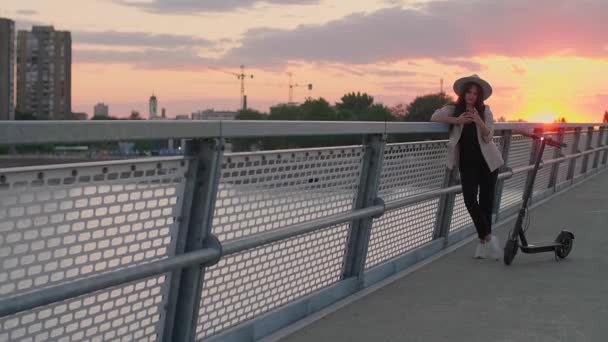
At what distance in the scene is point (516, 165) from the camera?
11156 millimetres

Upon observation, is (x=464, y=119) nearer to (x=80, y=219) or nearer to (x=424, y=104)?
(x=80, y=219)

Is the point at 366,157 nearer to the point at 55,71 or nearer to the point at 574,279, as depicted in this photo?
the point at 574,279

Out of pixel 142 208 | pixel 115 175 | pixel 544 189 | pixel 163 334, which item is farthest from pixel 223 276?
pixel 544 189

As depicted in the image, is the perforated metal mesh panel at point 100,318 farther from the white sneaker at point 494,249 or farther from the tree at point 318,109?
the tree at point 318,109

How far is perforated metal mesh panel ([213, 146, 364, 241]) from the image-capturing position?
440 cm

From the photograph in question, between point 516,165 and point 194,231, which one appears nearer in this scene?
point 194,231

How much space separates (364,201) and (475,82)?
2.09 metres

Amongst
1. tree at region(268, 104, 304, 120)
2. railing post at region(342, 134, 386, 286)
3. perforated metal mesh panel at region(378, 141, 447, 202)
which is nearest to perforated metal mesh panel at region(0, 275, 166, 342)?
railing post at region(342, 134, 386, 286)

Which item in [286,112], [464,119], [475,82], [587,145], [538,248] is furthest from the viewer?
[286,112]

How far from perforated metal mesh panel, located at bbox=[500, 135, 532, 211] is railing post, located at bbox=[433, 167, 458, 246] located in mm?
2304

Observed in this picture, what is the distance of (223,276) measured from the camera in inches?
181

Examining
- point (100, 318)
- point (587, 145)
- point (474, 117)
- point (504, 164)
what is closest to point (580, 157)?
point (587, 145)

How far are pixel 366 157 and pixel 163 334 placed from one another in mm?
2320

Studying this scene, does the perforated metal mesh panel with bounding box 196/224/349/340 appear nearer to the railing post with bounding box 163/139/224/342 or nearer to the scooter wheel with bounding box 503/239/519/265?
the railing post with bounding box 163/139/224/342
